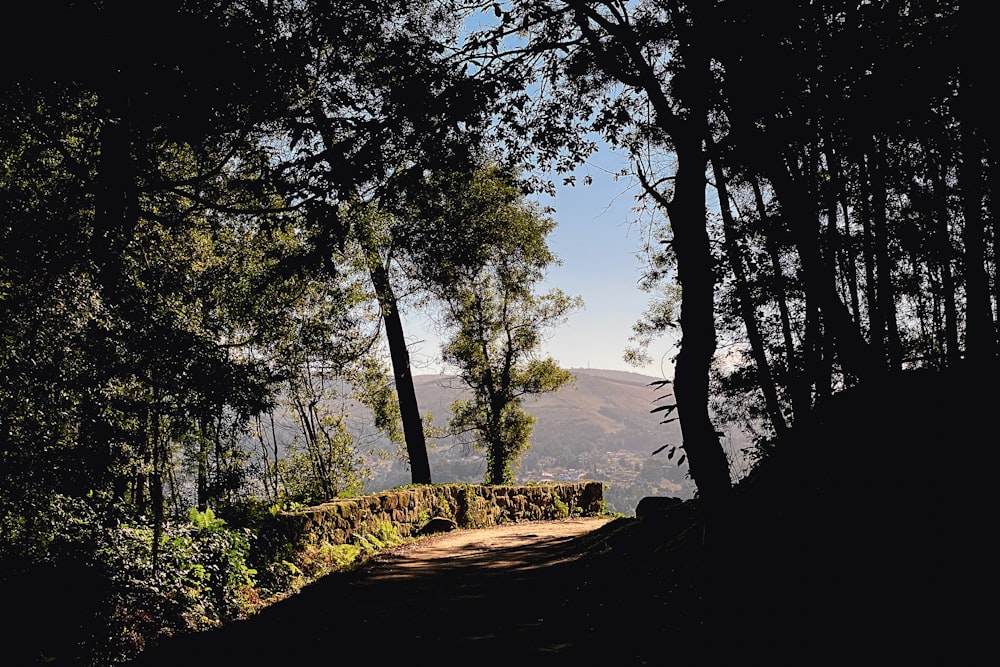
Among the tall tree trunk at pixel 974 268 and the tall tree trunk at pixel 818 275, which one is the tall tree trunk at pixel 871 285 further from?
the tall tree trunk at pixel 974 268

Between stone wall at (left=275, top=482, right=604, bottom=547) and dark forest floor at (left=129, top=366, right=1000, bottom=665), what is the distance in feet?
7.03

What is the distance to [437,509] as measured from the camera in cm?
1562

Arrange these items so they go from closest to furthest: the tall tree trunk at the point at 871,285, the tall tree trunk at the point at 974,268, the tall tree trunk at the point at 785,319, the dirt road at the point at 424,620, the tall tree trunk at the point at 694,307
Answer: the dirt road at the point at 424,620 → the tall tree trunk at the point at 694,307 → the tall tree trunk at the point at 974,268 → the tall tree trunk at the point at 871,285 → the tall tree trunk at the point at 785,319

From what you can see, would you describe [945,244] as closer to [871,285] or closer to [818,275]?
A: [871,285]

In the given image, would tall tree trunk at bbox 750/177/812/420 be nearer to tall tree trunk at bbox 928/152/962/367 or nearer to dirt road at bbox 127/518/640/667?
tall tree trunk at bbox 928/152/962/367

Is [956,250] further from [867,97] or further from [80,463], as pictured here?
[80,463]

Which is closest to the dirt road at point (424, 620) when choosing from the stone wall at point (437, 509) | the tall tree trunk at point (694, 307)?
the stone wall at point (437, 509)

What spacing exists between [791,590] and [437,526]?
11.1 metres

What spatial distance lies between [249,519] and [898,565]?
800 centimetres

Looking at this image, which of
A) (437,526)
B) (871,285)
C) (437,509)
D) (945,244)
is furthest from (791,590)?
(437,509)

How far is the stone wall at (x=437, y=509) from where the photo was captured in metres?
10.1

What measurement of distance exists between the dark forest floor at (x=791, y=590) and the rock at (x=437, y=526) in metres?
6.48

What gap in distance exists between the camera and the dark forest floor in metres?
3.82

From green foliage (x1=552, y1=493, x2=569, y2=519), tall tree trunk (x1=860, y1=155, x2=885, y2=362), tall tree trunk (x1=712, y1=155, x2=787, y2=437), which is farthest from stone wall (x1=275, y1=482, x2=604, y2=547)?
tall tree trunk (x1=860, y1=155, x2=885, y2=362)
